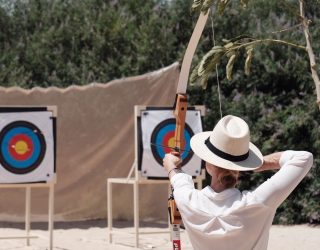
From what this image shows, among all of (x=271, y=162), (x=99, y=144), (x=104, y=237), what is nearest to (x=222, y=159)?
(x=271, y=162)

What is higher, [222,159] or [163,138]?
[222,159]

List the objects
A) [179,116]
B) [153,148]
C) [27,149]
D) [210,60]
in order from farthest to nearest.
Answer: [153,148]
[27,149]
[210,60]
[179,116]

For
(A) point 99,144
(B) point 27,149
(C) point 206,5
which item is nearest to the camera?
(C) point 206,5

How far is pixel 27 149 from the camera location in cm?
621

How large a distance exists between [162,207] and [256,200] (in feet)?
19.7

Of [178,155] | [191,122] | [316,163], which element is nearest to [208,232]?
[178,155]

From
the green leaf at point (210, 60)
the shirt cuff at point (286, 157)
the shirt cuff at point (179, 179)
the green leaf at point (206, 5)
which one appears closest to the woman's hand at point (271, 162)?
the shirt cuff at point (286, 157)

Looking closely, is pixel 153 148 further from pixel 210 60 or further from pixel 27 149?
pixel 210 60

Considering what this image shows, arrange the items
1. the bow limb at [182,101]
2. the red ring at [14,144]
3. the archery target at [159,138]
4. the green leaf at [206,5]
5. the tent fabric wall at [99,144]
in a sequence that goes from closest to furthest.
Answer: the bow limb at [182,101], the green leaf at [206,5], the red ring at [14,144], the archery target at [159,138], the tent fabric wall at [99,144]

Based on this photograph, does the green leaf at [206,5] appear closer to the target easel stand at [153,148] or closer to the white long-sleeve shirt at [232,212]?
the white long-sleeve shirt at [232,212]

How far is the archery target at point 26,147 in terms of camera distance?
6.12m

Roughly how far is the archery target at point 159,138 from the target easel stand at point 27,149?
0.79 metres

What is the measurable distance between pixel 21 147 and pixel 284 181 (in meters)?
4.47

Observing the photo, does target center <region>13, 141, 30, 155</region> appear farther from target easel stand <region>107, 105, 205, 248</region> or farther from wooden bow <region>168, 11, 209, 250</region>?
wooden bow <region>168, 11, 209, 250</region>
